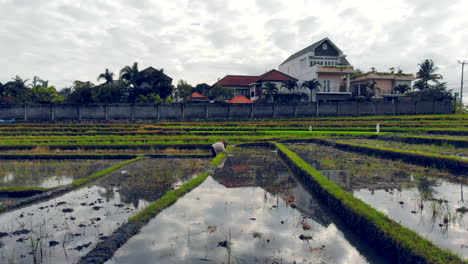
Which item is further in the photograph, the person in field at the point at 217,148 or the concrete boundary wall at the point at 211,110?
the concrete boundary wall at the point at 211,110

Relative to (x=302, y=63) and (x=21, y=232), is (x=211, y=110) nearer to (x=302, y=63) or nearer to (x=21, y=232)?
(x=302, y=63)

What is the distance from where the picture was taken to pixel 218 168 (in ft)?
44.3

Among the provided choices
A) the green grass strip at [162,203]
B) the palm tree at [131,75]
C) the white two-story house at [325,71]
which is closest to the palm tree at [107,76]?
the palm tree at [131,75]

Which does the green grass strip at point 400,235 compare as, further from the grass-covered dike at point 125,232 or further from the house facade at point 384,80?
the house facade at point 384,80

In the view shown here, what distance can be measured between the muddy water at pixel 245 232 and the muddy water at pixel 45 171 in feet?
20.1

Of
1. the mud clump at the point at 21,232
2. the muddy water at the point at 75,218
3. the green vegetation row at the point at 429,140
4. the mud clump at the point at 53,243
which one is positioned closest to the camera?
the muddy water at the point at 75,218

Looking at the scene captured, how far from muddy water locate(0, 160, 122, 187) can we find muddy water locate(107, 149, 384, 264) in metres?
6.12

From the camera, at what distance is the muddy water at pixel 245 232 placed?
208 inches

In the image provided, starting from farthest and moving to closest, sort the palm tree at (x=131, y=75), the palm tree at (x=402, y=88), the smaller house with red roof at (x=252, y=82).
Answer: the palm tree at (x=402, y=88) < the smaller house with red roof at (x=252, y=82) < the palm tree at (x=131, y=75)

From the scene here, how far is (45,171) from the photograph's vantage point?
13.8m

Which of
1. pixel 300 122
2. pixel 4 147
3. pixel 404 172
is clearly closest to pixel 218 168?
pixel 404 172

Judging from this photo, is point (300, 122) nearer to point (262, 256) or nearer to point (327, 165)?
point (327, 165)

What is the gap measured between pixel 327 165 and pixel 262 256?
28.5 ft

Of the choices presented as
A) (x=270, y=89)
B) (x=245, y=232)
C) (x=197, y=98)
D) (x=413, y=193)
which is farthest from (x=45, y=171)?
(x=197, y=98)
